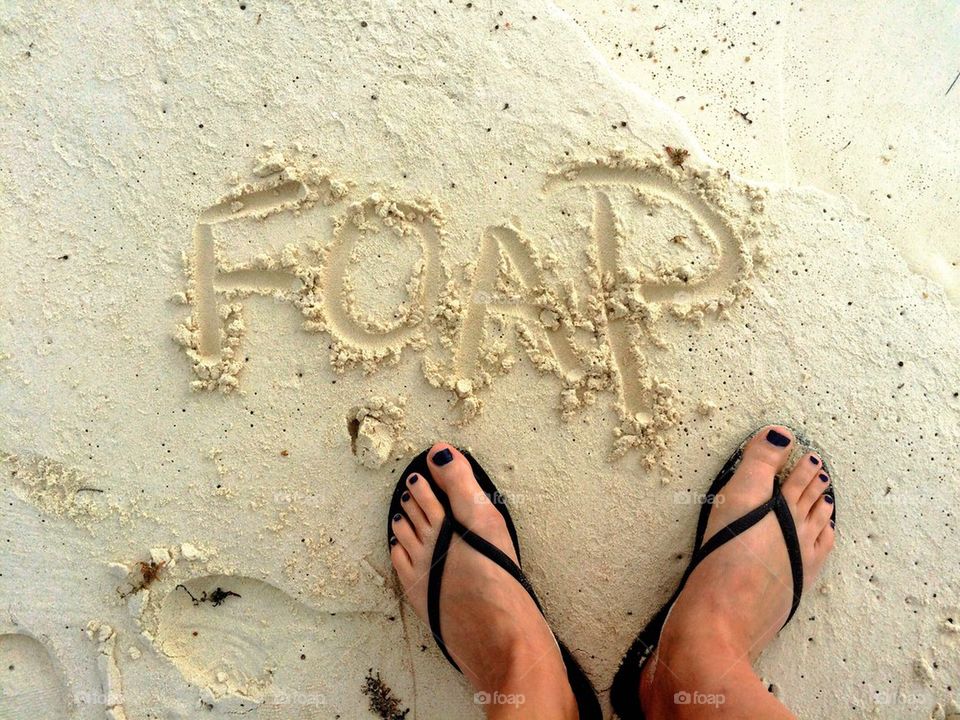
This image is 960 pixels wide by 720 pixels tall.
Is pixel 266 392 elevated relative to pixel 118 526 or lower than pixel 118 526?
elevated

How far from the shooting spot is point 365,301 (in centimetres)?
228

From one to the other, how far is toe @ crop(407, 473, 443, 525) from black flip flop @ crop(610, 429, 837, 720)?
874 mm

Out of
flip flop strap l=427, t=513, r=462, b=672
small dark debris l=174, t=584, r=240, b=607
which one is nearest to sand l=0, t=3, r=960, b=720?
small dark debris l=174, t=584, r=240, b=607

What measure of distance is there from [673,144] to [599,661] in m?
1.95

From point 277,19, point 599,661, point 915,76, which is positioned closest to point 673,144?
point 915,76

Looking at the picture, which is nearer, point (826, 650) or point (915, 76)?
point (826, 650)

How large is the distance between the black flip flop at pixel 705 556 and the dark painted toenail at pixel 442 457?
0.96m

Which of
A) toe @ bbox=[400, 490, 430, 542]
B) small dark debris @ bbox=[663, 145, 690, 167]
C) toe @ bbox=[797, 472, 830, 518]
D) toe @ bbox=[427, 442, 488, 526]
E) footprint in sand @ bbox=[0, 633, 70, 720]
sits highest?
small dark debris @ bbox=[663, 145, 690, 167]

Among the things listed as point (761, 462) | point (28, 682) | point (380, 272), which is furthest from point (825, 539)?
point (28, 682)

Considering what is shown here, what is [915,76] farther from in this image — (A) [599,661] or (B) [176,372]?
(B) [176,372]

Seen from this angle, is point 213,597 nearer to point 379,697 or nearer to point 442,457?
point 379,697

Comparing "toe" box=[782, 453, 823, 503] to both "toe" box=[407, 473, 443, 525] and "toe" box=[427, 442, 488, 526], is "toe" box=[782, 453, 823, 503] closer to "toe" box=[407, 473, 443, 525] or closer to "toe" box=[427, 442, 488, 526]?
"toe" box=[427, 442, 488, 526]

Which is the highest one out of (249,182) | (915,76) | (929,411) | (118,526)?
(915,76)

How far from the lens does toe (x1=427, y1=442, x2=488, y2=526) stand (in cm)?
223
